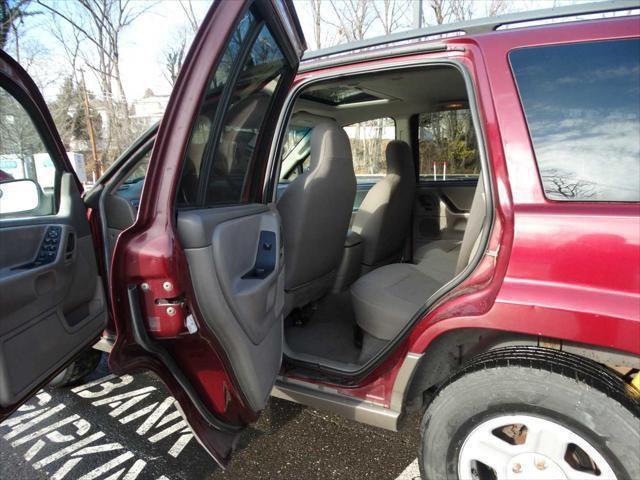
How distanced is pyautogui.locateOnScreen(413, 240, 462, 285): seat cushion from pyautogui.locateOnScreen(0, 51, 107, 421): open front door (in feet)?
6.19

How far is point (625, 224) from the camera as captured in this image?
119cm

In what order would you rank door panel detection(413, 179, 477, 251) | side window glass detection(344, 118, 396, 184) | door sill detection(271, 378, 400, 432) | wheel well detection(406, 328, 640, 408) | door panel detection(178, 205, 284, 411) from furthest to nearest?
door panel detection(413, 179, 477, 251) < side window glass detection(344, 118, 396, 184) < door sill detection(271, 378, 400, 432) < door panel detection(178, 205, 284, 411) < wheel well detection(406, 328, 640, 408)

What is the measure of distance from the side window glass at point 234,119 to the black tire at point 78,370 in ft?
5.01

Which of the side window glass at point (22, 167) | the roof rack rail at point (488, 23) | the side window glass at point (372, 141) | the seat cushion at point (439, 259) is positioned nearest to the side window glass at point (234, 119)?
the roof rack rail at point (488, 23)

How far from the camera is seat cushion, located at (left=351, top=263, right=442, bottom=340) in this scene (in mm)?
2080

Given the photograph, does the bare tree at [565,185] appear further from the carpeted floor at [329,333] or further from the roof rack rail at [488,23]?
the carpeted floor at [329,333]

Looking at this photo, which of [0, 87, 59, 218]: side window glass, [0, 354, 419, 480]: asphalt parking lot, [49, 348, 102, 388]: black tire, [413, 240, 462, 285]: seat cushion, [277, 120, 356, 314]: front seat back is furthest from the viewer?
[413, 240, 462, 285]: seat cushion

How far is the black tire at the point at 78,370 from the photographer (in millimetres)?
2486

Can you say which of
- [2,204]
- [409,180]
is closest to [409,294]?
[409,180]

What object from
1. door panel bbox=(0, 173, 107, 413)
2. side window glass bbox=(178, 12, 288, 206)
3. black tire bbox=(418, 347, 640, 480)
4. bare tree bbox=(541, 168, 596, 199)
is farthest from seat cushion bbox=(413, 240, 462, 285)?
door panel bbox=(0, 173, 107, 413)

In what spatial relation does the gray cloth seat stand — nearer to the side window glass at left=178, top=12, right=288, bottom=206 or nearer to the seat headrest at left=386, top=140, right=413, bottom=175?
the seat headrest at left=386, top=140, right=413, bottom=175

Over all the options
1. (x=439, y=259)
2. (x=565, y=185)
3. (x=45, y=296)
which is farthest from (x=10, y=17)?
(x=439, y=259)

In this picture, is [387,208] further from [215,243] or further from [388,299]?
[215,243]

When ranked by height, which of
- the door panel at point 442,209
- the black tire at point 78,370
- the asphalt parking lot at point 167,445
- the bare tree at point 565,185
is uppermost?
the bare tree at point 565,185
